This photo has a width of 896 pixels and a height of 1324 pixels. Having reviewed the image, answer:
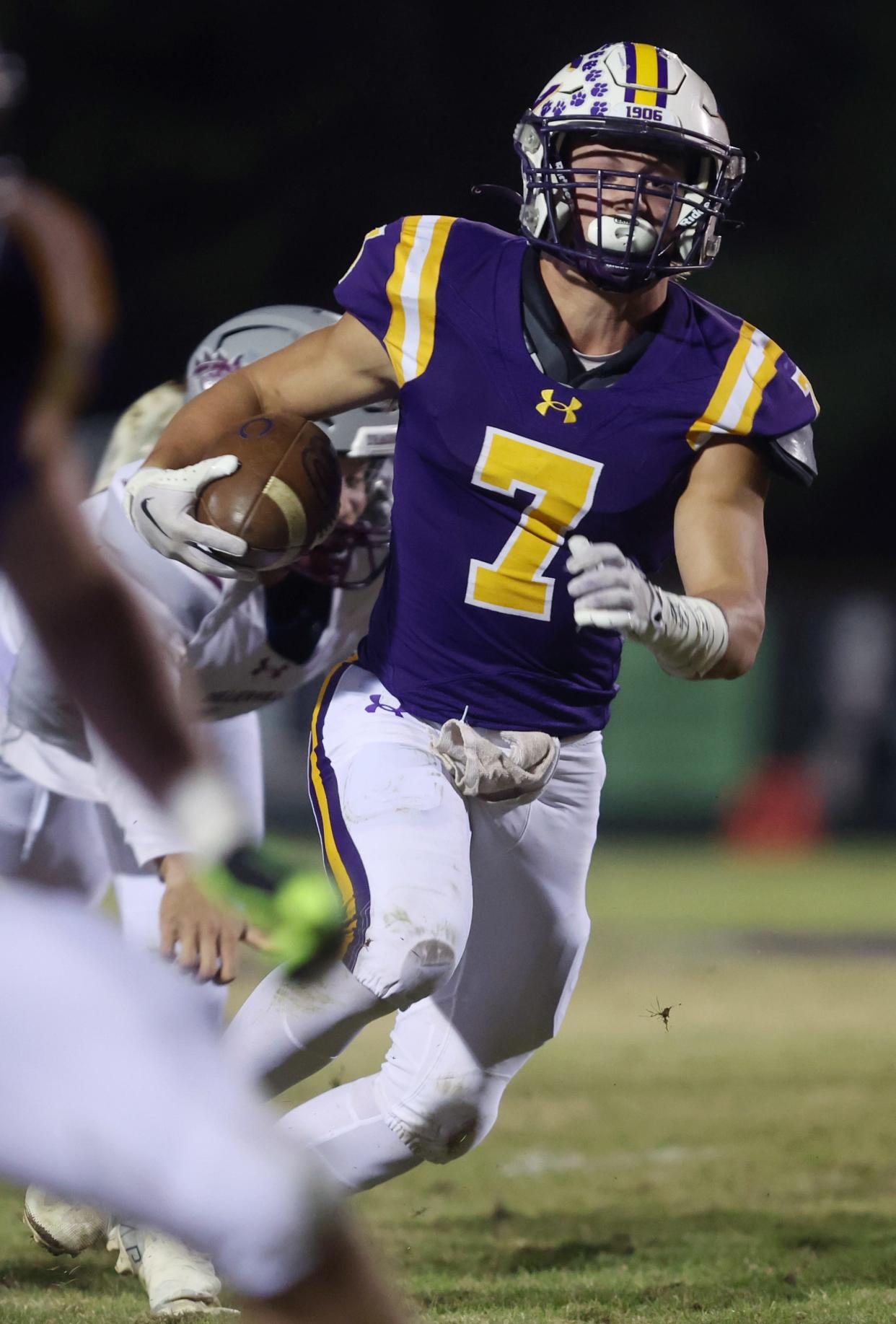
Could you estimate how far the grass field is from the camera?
11.9ft

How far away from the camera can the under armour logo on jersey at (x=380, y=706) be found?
3549mm

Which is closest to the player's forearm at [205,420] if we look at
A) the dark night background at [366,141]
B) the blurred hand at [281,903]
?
the blurred hand at [281,903]

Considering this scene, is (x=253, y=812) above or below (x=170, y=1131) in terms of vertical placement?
below

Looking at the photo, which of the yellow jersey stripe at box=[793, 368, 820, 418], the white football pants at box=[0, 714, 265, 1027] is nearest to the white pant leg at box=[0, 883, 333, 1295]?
the yellow jersey stripe at box=[793, 368, 820, 418]

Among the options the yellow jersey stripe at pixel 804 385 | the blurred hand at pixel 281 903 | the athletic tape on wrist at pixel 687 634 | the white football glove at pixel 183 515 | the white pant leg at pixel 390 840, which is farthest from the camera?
the yellow jersey stripe at pixel 804 385

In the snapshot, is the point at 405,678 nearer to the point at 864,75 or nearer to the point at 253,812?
the point at 253,812

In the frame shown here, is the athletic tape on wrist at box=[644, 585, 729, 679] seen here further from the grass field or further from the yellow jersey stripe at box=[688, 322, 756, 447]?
the grass field

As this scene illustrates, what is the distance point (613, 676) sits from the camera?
3.70m

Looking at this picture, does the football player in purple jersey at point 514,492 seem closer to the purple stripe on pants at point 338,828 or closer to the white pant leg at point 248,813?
the purple stripe on pants at point 338,828

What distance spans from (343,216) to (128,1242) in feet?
51.5

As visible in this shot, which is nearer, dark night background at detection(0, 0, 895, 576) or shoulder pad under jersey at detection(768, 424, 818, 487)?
shoulder pad under jersey at detection(768, 424, 818, 487)

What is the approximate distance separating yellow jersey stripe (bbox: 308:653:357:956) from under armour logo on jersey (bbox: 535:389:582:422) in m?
0.63

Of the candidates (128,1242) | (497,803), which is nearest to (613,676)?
(497,803)

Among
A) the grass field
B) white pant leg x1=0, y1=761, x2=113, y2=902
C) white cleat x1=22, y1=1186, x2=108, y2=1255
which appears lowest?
A: the grass field
